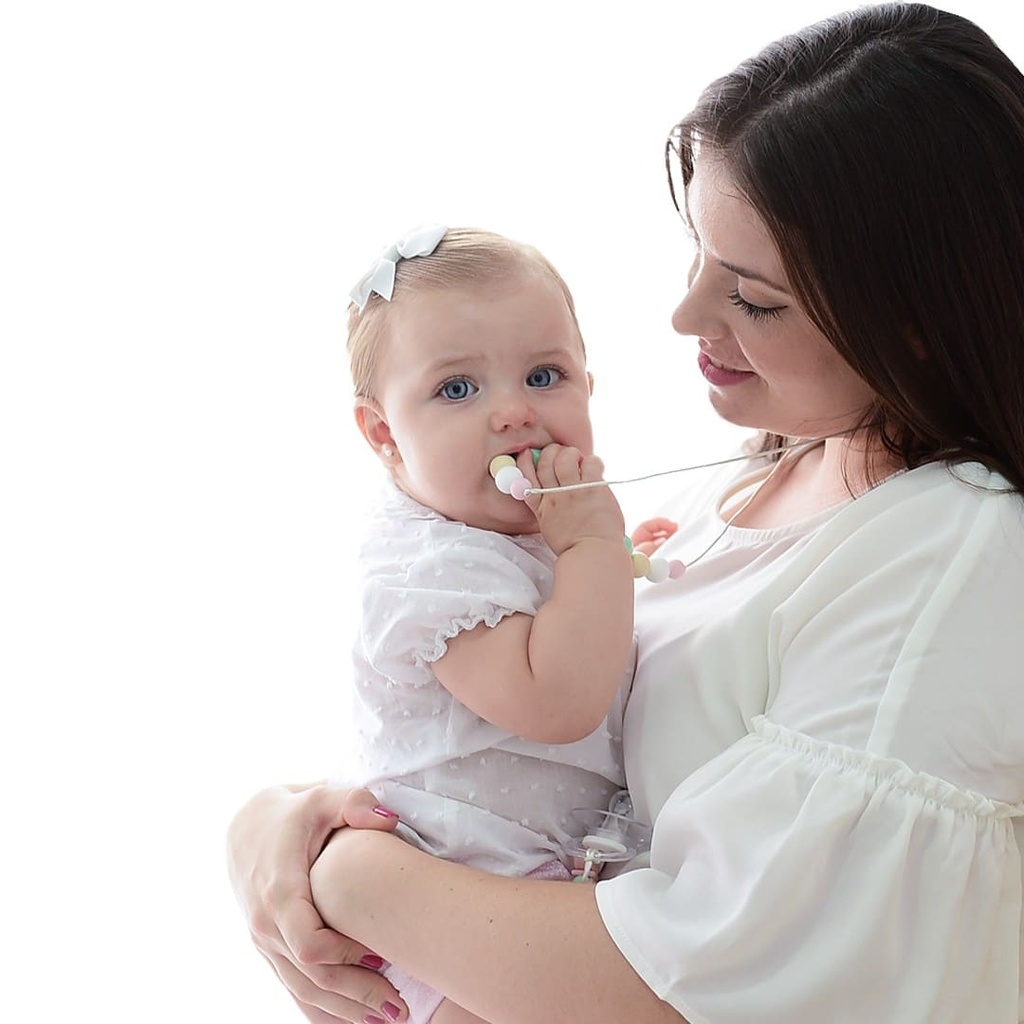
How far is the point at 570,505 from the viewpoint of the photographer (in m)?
1.39

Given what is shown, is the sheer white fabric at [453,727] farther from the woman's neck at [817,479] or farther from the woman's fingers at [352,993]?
the woman's neck at [817,479]

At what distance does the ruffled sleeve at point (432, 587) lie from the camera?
4.42ft

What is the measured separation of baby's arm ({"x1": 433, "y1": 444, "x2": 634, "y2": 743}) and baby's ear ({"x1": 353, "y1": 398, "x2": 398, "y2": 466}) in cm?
22

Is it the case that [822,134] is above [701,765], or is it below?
above

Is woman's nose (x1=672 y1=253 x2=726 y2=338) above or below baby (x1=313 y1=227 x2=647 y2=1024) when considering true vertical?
above

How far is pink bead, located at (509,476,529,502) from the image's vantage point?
4.51 ft

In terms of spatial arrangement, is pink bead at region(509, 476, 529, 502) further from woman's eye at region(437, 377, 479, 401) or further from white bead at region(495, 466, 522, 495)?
woman's eye at region(437, 377, 479, 401)

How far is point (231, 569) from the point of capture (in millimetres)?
2404

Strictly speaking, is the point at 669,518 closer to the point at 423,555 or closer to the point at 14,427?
the point at 423,555

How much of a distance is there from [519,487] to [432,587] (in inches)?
5.2

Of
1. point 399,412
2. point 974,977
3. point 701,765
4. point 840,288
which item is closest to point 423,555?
point 399,412

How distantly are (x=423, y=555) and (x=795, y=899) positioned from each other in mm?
500

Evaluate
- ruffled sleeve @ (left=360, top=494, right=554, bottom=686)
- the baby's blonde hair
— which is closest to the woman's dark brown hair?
the baby's blonde hair

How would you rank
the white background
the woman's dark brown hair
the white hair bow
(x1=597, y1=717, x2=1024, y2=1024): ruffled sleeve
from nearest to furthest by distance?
(x1=597, y1=717, x2=1024, y2=1024): ruffled sleeve
the woman's dark brown hair
the white hair bow
the white background
